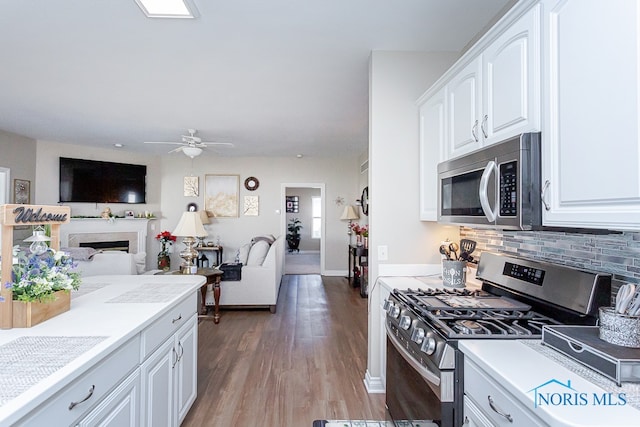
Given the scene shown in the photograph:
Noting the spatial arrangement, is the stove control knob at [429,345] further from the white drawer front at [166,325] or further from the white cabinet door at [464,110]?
the white drawer front at [166,325]

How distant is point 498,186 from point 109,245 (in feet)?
22.7

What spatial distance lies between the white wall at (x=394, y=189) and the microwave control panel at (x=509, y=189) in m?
1.13

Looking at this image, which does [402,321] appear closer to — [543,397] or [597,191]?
[543,397]

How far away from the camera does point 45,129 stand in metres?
5.14

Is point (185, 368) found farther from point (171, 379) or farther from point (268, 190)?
point (268, 190)

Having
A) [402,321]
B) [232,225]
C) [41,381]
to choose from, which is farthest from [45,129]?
[402,321]

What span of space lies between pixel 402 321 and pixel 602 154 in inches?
40.1

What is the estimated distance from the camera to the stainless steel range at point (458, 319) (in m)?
1.23

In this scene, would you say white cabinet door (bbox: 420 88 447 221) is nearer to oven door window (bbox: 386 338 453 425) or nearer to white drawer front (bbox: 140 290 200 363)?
oven door window (bbox: 386 338 453 425)

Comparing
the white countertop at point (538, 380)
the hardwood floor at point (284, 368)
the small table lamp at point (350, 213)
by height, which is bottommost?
the hardwood floor at point (284, 368)

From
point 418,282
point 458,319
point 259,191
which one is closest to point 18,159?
point 259,191

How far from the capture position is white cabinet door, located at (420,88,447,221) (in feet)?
6.98

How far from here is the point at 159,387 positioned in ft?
5.38

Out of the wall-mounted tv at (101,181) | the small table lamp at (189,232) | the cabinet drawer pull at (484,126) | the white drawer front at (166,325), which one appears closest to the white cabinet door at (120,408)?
the white drawer front at (166,325)
